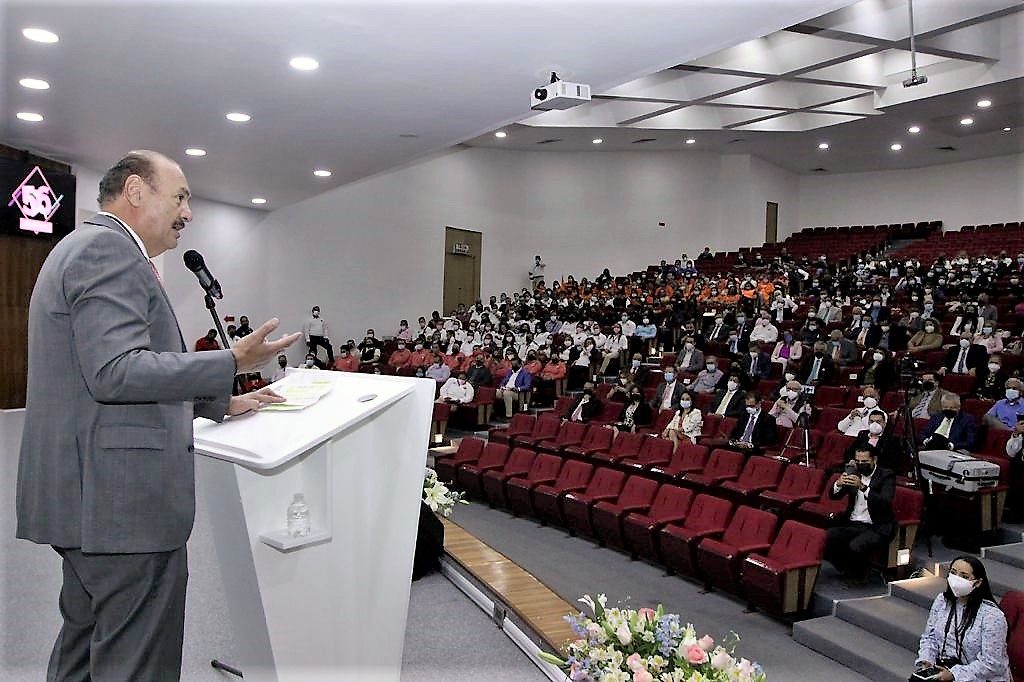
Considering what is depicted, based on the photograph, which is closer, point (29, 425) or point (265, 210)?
point (29, 425)

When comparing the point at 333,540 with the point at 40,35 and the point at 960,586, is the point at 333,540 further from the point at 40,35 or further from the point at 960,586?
the point at 40,35

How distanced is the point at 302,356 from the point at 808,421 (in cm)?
1122

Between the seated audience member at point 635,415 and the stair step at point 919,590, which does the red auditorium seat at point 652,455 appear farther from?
the stair step at point 919,590

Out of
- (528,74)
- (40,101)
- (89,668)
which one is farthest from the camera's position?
(40,101)

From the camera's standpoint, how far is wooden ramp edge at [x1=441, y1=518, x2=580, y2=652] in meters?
3.73

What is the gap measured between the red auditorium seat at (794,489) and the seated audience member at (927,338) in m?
5.48

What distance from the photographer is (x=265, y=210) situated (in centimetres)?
1553

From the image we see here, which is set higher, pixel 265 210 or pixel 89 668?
pixel 265 210

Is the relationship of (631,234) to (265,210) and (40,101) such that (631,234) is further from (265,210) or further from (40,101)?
(40,101)

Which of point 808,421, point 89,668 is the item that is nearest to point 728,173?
point 808,421

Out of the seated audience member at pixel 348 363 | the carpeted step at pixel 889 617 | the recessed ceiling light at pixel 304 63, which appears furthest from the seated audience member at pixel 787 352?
the recessed ceiling light at pixel 304 63

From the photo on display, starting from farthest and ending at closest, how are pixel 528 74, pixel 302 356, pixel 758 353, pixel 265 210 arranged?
pixel 302 356 → pixel 265 210 → pixel 758 353 → pixel 528 74

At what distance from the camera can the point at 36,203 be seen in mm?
9719

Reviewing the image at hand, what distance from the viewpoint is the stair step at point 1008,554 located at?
5.71 metres
